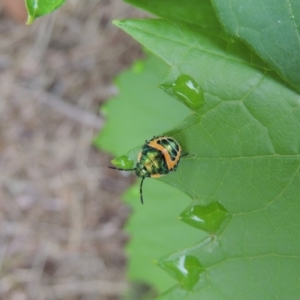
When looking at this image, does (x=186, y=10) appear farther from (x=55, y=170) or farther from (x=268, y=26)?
(x=55, y=170)

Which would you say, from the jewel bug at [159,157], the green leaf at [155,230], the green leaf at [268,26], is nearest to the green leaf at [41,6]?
the green leaf at [268,26]

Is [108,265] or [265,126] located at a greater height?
[265,126]

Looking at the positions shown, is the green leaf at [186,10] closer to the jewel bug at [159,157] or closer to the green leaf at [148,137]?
the jewel bug at [159,157]

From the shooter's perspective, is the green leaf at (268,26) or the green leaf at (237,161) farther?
the green leaf at (237,161)

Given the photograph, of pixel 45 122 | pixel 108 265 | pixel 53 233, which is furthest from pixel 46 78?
pixel 108 265

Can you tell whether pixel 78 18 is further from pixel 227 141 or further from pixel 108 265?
pixel 227 141

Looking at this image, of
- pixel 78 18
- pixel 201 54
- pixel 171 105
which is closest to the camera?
pixel 201 54

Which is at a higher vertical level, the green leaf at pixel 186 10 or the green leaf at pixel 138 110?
the green leaf at pixel 186 10
